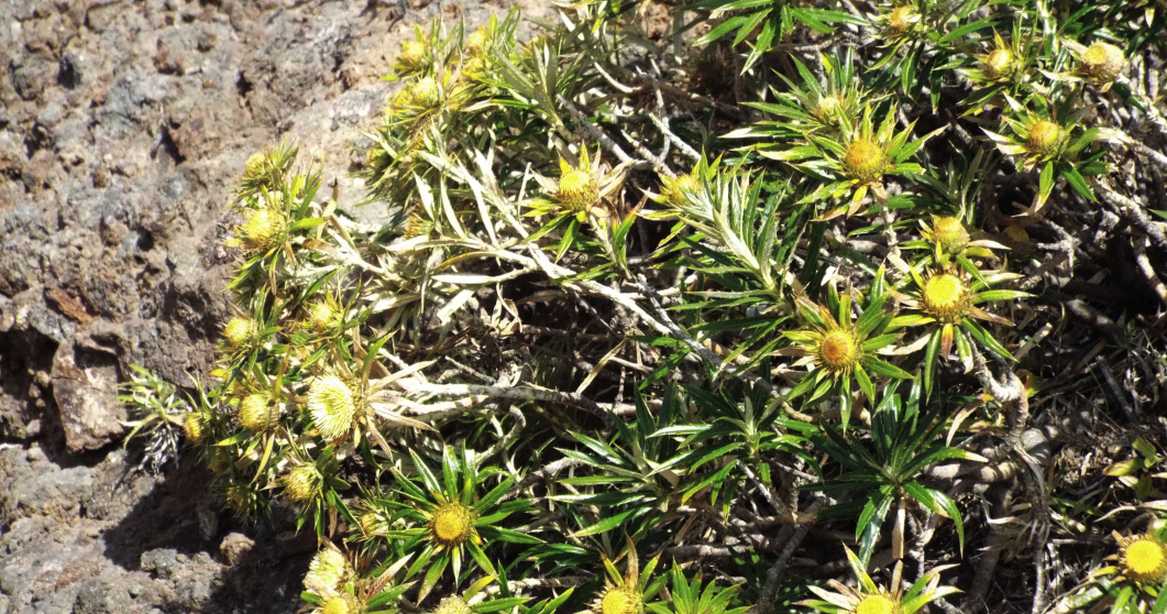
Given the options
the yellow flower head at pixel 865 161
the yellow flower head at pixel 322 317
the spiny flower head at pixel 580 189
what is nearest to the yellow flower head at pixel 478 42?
the spiny flower head at pixel 580 189

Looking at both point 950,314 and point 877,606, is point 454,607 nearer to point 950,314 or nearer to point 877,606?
point 877,606

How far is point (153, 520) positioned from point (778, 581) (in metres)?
2.38

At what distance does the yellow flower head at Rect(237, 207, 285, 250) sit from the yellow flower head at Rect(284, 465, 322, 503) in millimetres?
594

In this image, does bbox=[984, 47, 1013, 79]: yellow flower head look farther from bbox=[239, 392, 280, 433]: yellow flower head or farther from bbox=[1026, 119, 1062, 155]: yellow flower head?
bbox=[239, 392, 280, 433]: yellow flower head

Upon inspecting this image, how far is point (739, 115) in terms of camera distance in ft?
10.3

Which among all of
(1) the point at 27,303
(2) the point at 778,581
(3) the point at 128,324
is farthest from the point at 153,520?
(2) the point at 778,581

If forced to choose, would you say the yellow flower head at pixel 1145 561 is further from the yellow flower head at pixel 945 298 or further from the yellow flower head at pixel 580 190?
the yellow flower head at pixel 580 190

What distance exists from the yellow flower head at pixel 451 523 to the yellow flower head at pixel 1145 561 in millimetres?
1406

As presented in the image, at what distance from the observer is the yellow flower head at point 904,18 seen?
2469 mm

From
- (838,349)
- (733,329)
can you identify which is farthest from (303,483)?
(838,349)

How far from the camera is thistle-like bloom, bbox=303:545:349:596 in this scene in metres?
2.58

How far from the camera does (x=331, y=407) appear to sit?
243cm

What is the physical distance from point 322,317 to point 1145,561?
1.94 m

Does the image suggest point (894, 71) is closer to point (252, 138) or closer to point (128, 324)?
point (252, 138)
